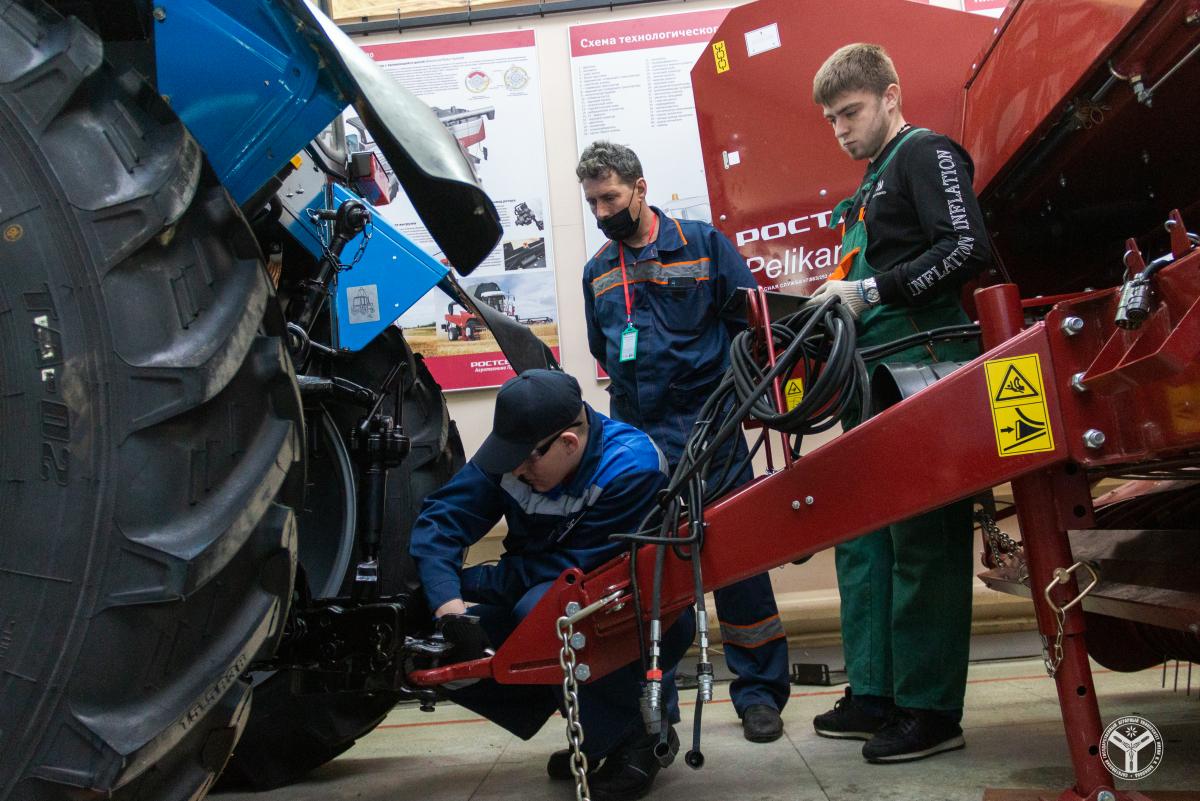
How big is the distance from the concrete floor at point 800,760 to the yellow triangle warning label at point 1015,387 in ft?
2.04

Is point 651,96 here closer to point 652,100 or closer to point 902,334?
Result: point 652,100

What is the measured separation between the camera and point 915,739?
6.84 ft

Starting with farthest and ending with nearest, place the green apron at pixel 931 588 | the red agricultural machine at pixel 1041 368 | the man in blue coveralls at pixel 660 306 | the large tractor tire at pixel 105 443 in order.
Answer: the man in blue coveralls at pixel 660 306
the green apron at pixel 931 588
the red agricultural machine at pixel 1041 368
the large tractor tire at pixel 105 443

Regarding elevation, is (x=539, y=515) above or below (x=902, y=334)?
below

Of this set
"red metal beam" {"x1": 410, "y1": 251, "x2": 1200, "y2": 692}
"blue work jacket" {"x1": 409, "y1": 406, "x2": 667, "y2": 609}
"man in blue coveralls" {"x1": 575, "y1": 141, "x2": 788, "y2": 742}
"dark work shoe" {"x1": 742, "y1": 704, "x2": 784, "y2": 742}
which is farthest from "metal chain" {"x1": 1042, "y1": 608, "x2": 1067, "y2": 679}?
"man in blue coveralls" {"x1": 575, "y1": 141, "x2": 788, "y2": 742}

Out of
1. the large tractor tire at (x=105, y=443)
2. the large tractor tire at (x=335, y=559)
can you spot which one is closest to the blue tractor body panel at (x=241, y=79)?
the large tractor tire at (x=105, y=443)

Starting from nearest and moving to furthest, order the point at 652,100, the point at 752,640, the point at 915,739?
the point at 915,739 → the point at 752,640 → the point at 652,100

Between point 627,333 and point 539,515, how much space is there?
96 centimetres

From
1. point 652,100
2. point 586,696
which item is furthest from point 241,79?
point 652,100

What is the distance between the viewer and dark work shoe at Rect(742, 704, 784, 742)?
2445mm

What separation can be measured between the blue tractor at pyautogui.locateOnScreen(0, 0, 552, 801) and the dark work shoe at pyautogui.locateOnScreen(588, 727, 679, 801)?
2.77 feet

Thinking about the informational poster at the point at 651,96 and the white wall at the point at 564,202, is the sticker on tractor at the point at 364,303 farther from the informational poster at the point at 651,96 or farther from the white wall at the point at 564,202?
the informational poster at the point at 651,96

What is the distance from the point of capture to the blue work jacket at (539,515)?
2.04 m

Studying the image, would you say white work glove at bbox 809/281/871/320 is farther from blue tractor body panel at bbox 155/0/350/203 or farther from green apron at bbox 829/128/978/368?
blue tractor body panel at bbox 155/0/350/203
